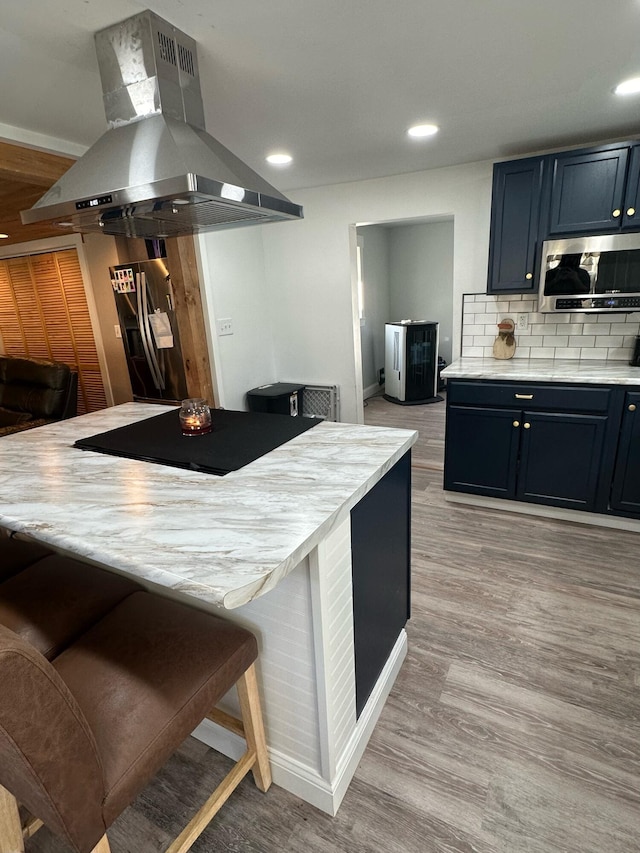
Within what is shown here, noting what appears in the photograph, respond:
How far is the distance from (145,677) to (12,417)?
3.97m

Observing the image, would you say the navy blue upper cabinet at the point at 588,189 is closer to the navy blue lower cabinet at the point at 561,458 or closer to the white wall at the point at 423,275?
the navy blue lower cabinet at the point at 561,458

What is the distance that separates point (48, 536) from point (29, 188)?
3.13 metres

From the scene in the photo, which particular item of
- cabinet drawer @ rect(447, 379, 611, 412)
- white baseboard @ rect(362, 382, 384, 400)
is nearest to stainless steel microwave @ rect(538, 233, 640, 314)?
cabinet drawer @ rect(447, 379, 611, 412)

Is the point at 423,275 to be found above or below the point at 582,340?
above

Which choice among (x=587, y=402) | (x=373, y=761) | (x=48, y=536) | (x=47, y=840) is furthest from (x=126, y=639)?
(x=587, y=402)

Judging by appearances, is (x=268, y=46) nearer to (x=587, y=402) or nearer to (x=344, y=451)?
(x=344, y=451)

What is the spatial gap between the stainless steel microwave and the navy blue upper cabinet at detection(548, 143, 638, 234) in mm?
92

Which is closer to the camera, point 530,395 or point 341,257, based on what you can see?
point 530,395

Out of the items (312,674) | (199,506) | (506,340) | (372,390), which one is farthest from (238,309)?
(312,674)

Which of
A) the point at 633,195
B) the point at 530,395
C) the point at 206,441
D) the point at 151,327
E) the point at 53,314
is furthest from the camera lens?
the point at 53,314

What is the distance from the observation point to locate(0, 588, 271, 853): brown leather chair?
70 cm

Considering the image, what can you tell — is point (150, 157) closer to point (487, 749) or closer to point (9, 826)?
point (9, 826)

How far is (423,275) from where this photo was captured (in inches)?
256

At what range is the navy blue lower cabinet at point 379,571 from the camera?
1330 mm
